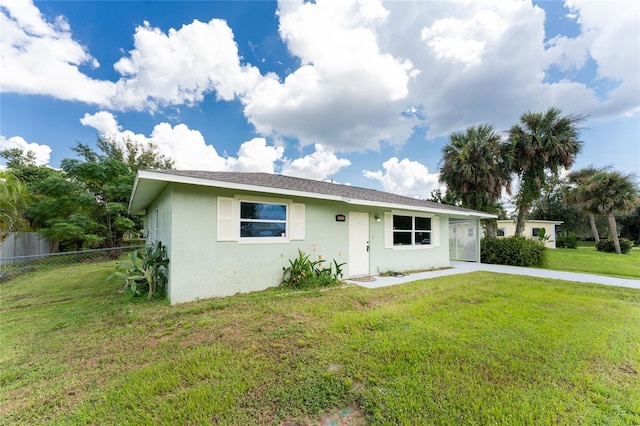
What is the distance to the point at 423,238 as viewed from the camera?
9961mm

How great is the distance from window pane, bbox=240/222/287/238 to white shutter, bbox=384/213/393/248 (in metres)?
3.91

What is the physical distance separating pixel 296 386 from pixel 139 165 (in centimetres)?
2601

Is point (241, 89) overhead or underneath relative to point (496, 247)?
overhead

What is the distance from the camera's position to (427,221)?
10109 millimetres

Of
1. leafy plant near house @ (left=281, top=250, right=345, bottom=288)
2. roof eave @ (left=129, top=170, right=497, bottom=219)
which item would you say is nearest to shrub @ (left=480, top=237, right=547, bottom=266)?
roof eave @ (left=129, top=170, right=497, bottom=219)

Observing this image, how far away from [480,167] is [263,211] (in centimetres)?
1360

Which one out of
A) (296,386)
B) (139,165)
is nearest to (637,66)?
(296,386)

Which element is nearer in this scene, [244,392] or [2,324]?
[244,392]

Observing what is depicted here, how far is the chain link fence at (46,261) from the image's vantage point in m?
9.34

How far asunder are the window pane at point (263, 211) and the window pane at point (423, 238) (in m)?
5.75

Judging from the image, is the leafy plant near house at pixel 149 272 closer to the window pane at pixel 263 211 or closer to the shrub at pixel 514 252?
the window pane at pixel 263 211

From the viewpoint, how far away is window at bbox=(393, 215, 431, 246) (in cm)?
919

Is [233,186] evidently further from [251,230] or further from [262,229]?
[262,229]

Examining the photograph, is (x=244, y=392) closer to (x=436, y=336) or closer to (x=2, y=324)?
A: (x=436, y=336)
